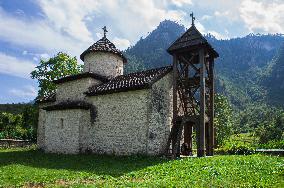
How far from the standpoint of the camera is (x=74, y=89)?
23922mm

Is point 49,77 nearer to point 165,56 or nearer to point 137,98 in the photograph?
point 137,98

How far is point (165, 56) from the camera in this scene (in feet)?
448

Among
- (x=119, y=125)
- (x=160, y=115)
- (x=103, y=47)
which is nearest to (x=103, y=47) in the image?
(x=103, y=47)

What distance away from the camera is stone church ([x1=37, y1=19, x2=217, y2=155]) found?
19266 millimetres

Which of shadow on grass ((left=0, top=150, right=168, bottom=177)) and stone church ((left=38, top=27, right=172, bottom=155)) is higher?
stone church ((left=38, top=27, right=172, bottom=155))

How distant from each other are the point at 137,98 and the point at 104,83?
15.6 feet

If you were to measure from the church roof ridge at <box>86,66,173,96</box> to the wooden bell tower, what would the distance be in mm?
1151

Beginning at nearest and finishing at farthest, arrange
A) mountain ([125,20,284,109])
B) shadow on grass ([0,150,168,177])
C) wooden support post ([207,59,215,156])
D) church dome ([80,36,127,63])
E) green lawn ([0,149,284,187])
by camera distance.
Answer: green lawn ([0,149,284,187]) → shadow on grass ([0,150,168,177]) → wooden support post ([207,59,215,156]) → church dome ([80,36,127,63]) → mountain ([125,20,284,109])

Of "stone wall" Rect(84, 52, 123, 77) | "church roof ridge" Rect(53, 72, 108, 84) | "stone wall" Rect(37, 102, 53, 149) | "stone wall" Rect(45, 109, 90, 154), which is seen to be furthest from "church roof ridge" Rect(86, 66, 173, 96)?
"stone wall" Rect(37, 102, 53, 149)

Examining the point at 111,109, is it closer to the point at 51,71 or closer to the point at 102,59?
the point at 102,59

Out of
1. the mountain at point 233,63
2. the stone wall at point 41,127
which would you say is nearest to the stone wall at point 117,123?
the stone wall at point 41,127

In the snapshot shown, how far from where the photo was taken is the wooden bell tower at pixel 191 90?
18.8 meters

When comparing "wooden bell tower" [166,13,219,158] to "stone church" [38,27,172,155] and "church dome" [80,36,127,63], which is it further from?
"church dome" [80,36,127,63]

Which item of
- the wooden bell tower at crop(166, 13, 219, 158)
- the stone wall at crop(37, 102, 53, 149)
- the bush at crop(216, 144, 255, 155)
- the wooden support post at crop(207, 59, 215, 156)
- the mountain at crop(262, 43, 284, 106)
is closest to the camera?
the wooden bell tower at crop(166, 13, 219, 158)
